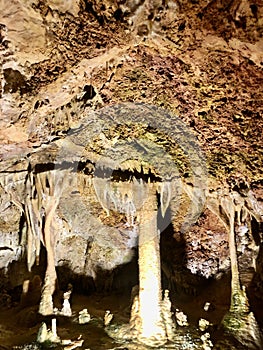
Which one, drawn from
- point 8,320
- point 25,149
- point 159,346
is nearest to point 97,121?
point 25,149

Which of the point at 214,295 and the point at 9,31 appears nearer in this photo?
the point at 9,31

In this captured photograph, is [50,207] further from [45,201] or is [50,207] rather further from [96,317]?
[96,317]

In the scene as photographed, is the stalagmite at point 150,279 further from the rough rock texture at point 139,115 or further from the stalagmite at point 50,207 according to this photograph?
the stalagmite at point 50,207

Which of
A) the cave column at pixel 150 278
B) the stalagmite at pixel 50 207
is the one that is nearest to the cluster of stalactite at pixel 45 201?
the stalagmite at pixel 50 207

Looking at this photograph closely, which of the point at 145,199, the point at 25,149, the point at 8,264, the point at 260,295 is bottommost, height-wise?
the point at 260,295

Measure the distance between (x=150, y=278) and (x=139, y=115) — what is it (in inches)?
97.3

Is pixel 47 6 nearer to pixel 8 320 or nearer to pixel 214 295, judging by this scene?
pixel 8 320

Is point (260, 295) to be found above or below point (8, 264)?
below

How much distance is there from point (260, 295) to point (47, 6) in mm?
6219

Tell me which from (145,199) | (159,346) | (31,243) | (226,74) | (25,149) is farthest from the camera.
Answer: (31,243)

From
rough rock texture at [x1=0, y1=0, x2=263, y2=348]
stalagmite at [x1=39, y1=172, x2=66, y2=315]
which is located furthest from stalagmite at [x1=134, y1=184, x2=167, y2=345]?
stalagmite at [x1=39, y1=172, x2=66, y2=315]

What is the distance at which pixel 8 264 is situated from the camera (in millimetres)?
8656

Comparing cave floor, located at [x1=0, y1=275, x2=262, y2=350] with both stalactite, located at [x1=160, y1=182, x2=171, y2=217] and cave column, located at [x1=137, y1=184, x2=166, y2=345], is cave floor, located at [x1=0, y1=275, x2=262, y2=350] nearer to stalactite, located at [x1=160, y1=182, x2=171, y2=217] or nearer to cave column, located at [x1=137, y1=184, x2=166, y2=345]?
cave column, located at [x1=137, y1=184, x2=166, y2=345]

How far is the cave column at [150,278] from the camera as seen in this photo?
4.57m
